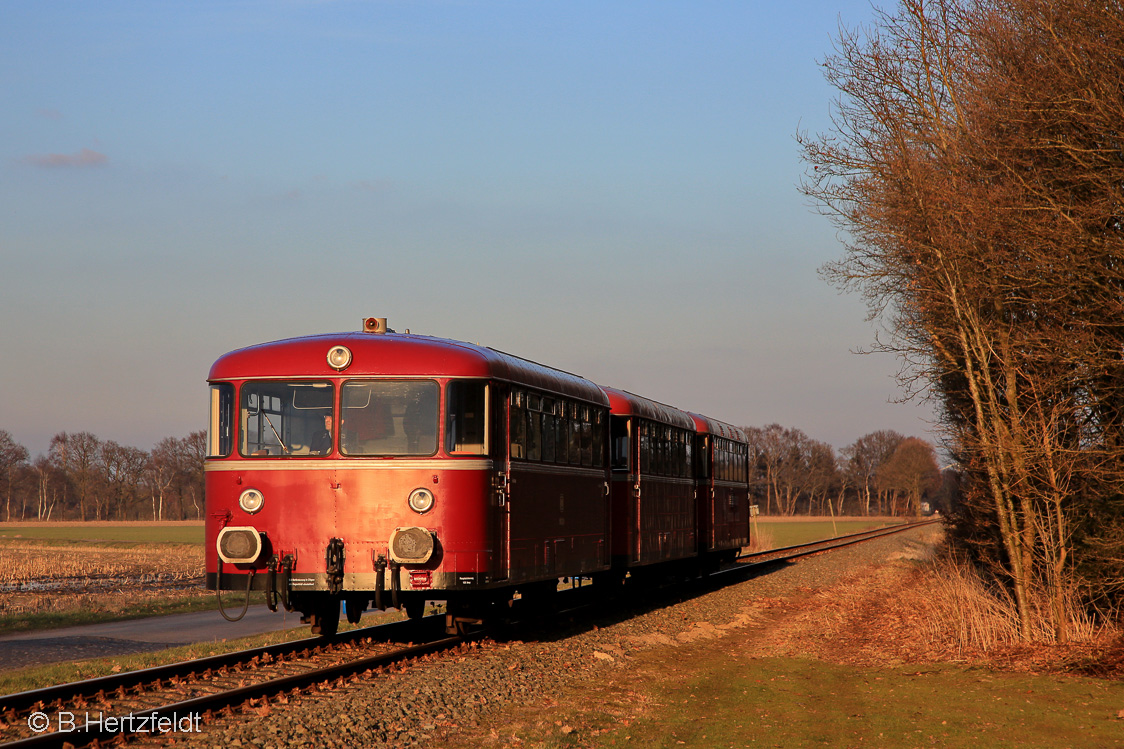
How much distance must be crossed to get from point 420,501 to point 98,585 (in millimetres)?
21431

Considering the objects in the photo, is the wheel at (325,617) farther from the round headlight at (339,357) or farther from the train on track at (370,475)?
the round headlight at (339,357)

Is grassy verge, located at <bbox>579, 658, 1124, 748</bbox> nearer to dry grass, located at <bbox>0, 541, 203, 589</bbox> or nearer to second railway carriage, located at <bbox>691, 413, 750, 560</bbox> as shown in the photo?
second railway carriage, located at <bbox>691, 413, 750, 560</bbox>

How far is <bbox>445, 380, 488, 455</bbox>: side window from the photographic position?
37.9ft

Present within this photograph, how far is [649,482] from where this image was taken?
18359 millimetres

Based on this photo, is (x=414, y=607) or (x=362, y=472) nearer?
(x=362, y=472)

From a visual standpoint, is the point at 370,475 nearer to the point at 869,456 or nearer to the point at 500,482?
the point at 500,482

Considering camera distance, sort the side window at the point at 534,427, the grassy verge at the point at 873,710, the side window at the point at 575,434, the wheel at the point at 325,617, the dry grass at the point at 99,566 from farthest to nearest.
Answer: the dry grass at the point at 99,566 → the side window at the point at 575,434 → the side window at the point at 534,427 → the wheel at the point at 325,617 → the grassy verge at the point at 873,710

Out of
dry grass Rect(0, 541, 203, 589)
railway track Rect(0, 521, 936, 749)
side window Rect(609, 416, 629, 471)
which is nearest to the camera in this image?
railway track Rect(0, 521, 936, 749)

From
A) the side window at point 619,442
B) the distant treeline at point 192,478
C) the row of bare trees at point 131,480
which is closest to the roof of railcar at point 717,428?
the side window at point 619,442

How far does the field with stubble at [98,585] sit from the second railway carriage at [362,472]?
9438 millimetres

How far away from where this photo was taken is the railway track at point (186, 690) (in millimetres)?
7953

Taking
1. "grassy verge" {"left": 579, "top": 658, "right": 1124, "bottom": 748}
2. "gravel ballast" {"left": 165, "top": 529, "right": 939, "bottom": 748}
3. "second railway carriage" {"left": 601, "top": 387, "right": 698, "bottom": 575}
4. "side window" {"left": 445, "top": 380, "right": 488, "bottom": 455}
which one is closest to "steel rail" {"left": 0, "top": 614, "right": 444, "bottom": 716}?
"gravel ballast" {"left": 165, "top": 529, "right": 939, "bottom": 748}

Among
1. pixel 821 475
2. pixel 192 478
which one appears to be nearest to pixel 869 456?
pixel 821 475

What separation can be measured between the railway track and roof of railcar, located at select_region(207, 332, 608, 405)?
2.98 meters
